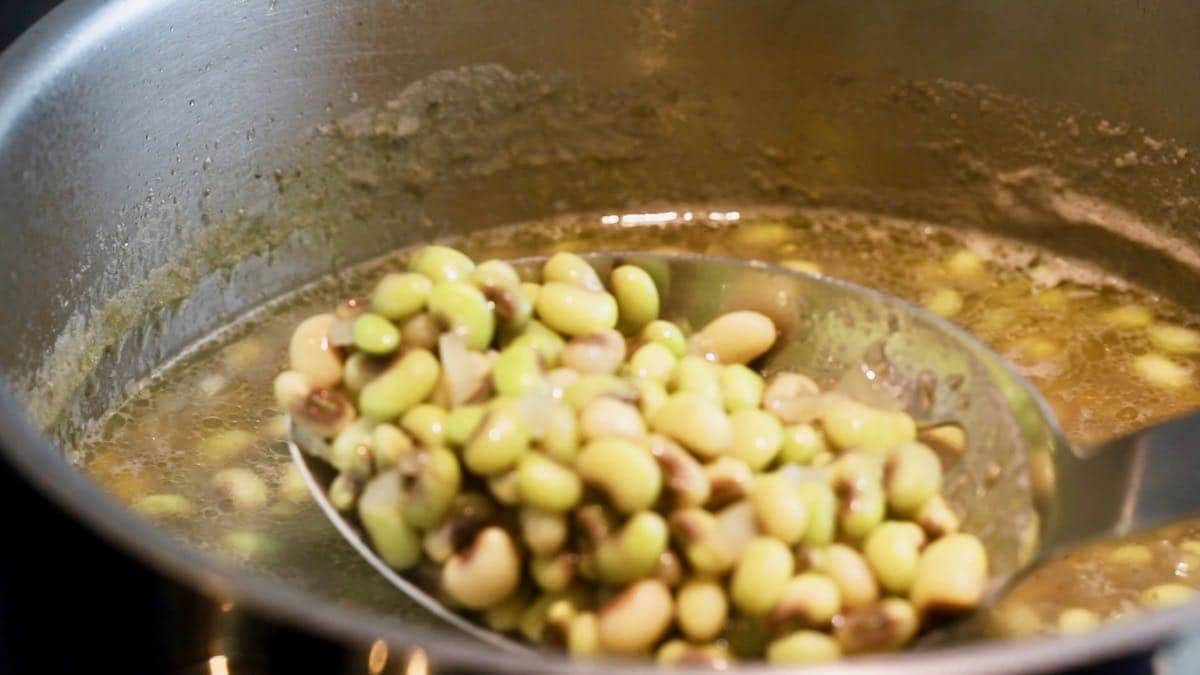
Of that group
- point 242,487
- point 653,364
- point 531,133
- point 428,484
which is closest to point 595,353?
point 653,364

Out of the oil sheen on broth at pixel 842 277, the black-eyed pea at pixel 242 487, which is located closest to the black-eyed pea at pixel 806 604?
the oil sheen on broth at pixel 842 277

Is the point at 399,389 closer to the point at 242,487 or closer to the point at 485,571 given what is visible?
the point at 485,571

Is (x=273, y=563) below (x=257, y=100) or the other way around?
below

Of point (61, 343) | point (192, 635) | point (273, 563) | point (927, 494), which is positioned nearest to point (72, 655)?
point (192, 635)

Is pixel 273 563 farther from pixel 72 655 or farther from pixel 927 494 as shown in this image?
pixel 927 494

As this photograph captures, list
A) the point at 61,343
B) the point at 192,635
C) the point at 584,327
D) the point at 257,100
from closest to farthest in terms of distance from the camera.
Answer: the point at 192,635
the point at 584,327
the point at 61,343
the point at 257,100

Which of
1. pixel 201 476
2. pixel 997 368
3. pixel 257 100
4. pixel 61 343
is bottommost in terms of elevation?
pixel 997 368
